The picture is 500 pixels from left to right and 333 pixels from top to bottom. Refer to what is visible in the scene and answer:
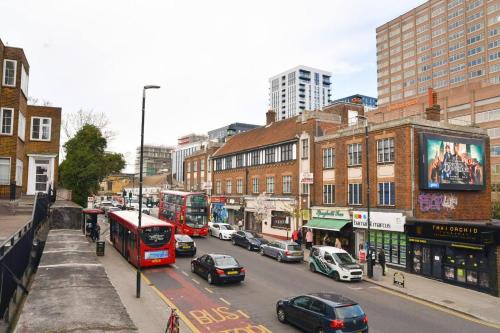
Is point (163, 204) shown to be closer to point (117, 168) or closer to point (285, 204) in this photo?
point (117, 168)

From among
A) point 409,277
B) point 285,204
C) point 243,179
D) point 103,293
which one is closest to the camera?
point 103,293

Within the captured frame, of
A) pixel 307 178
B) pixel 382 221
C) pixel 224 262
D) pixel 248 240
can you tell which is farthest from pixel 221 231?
pixel 224 262

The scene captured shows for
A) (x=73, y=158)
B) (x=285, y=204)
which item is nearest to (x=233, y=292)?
(x=285, y=204)

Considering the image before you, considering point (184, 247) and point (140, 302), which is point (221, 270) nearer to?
A: point (140, 302)

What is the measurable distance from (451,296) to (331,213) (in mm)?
14293

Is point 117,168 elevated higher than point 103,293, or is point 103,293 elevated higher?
point 117,168

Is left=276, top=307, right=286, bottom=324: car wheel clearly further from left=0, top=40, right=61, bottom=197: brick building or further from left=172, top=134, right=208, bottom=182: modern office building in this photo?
left=172, top=134, right=208, bottom=182: modern office building

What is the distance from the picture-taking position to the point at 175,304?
56.3 ft

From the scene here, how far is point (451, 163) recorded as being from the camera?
29.1 m

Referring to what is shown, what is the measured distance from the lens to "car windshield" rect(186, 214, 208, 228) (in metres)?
37.3

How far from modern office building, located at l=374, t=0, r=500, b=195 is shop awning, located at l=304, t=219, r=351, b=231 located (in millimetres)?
47139

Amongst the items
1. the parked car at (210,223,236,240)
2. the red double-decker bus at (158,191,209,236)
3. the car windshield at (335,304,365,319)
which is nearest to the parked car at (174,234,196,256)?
the red double-decker bus at (158,191,209,236)

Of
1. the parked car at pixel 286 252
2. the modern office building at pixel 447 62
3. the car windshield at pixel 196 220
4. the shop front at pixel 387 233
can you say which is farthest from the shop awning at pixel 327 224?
the modern office building at pixel 447 62

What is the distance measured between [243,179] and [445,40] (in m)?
85.0
